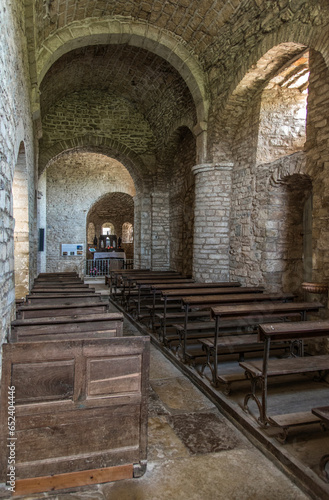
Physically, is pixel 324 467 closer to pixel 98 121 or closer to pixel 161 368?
pixel 161 368

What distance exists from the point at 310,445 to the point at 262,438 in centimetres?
36

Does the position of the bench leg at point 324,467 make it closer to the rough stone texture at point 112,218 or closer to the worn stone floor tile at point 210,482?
the worn stone floor tile at point 210,482

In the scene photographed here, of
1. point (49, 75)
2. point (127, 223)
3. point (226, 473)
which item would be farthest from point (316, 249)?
point (127, 223)

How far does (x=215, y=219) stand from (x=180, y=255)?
3.69m

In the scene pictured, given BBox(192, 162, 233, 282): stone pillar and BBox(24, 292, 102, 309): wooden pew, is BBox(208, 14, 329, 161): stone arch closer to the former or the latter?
BBox(192, 162, 233, 282): stone pillar

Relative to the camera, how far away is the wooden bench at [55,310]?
4.04m

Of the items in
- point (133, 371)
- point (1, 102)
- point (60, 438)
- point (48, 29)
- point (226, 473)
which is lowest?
point (226, 473)

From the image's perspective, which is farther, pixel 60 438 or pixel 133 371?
pixel 133 371

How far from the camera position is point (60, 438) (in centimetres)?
227

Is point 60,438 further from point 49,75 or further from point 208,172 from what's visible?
point 49,75

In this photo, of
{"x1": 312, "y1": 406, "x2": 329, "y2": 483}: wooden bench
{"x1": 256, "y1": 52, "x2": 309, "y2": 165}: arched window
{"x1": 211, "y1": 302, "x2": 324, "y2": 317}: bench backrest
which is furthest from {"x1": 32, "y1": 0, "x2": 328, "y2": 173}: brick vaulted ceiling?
{"x1": 312, "y1": 406, "x2": 329, "y2": 483}: wooden bench

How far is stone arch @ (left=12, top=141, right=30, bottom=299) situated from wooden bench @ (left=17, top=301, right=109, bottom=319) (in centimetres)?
252

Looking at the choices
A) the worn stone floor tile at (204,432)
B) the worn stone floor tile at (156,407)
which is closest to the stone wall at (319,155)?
the worn stone floor tile at (204,432)

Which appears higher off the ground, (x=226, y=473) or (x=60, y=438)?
(x=60, y=438)
